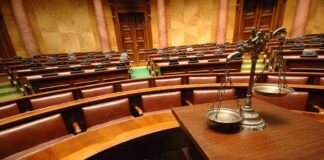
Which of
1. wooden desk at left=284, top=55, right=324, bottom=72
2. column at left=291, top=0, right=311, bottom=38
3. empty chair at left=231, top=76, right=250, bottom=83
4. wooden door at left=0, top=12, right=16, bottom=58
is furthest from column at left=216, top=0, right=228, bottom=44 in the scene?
wooden door at left=0, top=12, right=16, bottom=58

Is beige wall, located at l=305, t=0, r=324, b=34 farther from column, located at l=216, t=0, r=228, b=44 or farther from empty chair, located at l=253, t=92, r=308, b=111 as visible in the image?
empty chair, located at l=253, t=92, r=308, b=111

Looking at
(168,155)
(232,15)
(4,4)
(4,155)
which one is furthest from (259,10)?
(4,4)

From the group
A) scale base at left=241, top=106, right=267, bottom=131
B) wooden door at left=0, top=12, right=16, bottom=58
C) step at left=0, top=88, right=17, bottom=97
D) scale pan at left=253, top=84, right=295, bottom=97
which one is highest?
wooden door at left=0, top=12, right=16, bottom=58

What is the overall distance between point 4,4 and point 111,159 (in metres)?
9.96

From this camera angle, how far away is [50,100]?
2367 mm

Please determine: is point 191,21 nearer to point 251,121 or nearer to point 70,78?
point 70,78

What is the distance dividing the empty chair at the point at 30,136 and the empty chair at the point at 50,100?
82 centimetres

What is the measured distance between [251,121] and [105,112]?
5.13 feet

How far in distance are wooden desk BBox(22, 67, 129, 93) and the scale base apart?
3.98 metres

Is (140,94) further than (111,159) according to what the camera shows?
Yes

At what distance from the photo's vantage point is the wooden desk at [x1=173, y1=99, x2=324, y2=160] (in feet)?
2.36

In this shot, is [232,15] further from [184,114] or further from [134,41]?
[184,114]

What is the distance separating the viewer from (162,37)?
27.1 feet

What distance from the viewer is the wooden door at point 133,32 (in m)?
9.06
